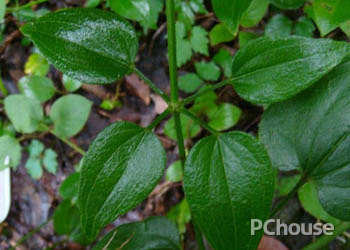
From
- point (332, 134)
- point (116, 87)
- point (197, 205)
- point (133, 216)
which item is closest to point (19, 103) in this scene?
point (116, 87)

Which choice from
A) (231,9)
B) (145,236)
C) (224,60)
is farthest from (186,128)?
(231,9)

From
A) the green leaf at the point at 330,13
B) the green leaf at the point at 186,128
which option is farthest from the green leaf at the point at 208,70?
the green leaf at the point at 330,13

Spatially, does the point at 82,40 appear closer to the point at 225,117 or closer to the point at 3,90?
the point at 225,117

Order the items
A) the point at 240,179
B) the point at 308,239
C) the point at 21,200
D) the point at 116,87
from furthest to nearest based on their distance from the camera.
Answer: the point at 21,200, the point at 116,87, the point at 308,239, the point at 240,179

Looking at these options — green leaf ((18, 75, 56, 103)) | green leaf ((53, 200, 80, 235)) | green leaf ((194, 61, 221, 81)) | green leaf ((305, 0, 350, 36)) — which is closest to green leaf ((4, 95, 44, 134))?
green leaf ((18, 75, 56, 103))

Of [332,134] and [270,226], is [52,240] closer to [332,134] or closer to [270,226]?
[270,226]

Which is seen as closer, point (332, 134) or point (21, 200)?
point (332, 134)

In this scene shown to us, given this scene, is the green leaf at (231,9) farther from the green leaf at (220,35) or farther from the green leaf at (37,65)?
the green leaf at (37,65)
